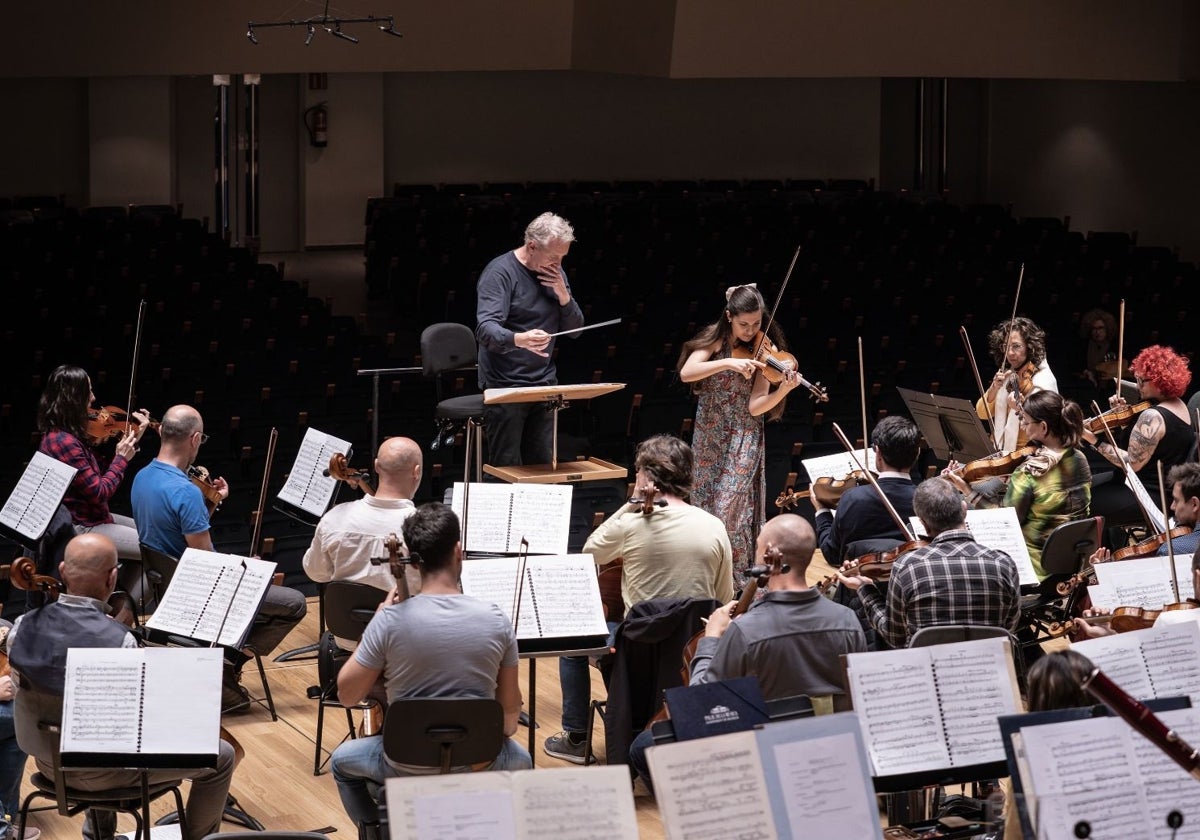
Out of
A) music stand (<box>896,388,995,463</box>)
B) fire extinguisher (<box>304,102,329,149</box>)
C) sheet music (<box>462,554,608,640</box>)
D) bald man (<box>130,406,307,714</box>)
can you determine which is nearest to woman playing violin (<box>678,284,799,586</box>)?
music stand (<box>896,388,995,463</box>)

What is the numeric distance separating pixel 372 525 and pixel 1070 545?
8.66 ft

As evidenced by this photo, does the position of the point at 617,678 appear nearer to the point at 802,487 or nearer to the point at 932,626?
the point at 932,626

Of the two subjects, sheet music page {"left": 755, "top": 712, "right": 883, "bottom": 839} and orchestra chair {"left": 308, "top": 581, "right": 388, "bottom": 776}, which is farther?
orchestra chair {"left": 308, "top": 581, "right": 388, "bottom": 776}

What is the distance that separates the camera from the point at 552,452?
264 inches

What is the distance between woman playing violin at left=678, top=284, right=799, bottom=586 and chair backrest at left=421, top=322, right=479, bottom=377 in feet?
5.09

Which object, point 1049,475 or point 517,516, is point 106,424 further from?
point 1049,475

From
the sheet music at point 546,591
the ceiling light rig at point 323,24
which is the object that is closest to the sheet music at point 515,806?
the sheet music at point 546,591

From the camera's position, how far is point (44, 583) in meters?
4.32

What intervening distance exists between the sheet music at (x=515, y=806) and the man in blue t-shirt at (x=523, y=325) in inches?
144

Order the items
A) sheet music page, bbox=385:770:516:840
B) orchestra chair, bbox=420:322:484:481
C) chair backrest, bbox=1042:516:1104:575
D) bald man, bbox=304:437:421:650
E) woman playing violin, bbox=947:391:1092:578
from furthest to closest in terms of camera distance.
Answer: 1. orchestra chair, bbox=420:322:484:481
2. woman playing violin, bbox=947:391:1092:578
3. chair backrest, bbox=1042:516:1104:575
4. bald man, bbox=304:437:421:650
5. sheet music page, bbox=385:770:516:840

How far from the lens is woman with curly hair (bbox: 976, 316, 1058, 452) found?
6.79 m

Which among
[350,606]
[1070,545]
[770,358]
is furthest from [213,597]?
[1070,545]

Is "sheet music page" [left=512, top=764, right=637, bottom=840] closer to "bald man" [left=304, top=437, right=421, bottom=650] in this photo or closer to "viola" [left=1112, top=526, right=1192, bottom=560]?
"bald man" [left=304, top=437, right=421, bottom=650]

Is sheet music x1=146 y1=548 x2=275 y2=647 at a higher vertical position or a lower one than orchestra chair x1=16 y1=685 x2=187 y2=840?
higher
